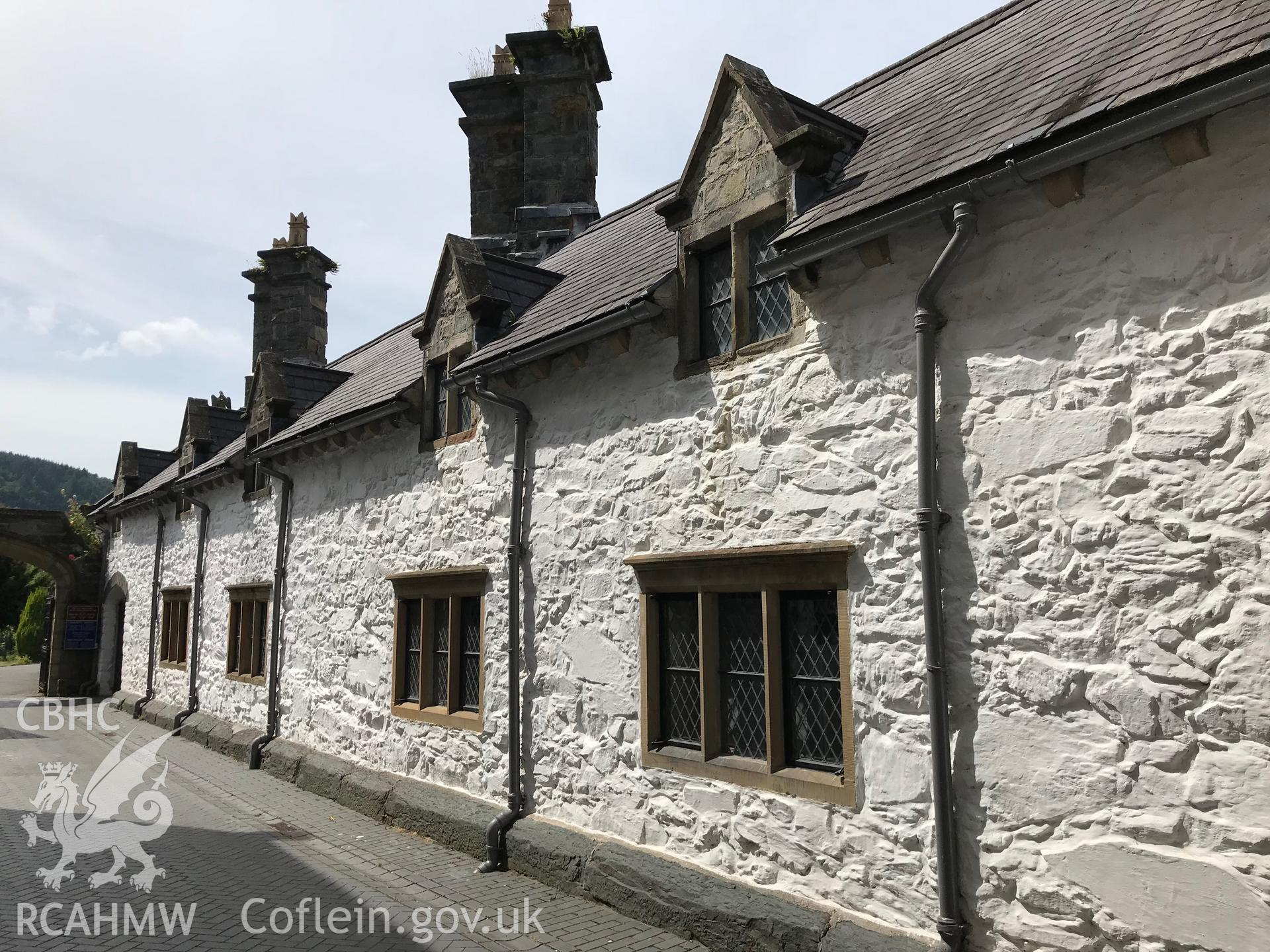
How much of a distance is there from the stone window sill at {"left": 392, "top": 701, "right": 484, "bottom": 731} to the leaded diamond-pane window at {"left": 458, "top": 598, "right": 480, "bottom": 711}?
6.8 inches

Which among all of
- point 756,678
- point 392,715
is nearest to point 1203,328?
point 756,678

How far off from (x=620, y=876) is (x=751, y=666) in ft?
6.16

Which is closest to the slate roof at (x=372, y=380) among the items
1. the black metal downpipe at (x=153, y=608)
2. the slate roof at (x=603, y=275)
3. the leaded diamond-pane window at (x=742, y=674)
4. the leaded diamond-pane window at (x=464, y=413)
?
the leaded diamond-pane window at (x=464, y=413)

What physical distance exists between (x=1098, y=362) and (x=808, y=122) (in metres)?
2.79

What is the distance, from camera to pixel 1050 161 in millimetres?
4613

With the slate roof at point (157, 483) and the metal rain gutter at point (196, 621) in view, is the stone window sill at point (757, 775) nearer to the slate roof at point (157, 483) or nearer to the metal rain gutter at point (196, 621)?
the metal rain gutter at point (196, 621)

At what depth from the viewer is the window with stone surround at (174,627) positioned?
18109mm

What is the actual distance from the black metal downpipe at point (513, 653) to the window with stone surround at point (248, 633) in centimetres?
683

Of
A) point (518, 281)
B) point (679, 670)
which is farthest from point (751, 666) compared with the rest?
point (518, 281)

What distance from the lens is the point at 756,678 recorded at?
628 cm

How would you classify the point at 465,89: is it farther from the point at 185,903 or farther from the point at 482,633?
the point at 185,903

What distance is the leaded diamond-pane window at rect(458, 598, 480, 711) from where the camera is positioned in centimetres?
925

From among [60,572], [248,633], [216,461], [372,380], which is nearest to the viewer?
[372,380]

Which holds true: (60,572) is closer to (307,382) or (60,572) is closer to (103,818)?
(307,382)
